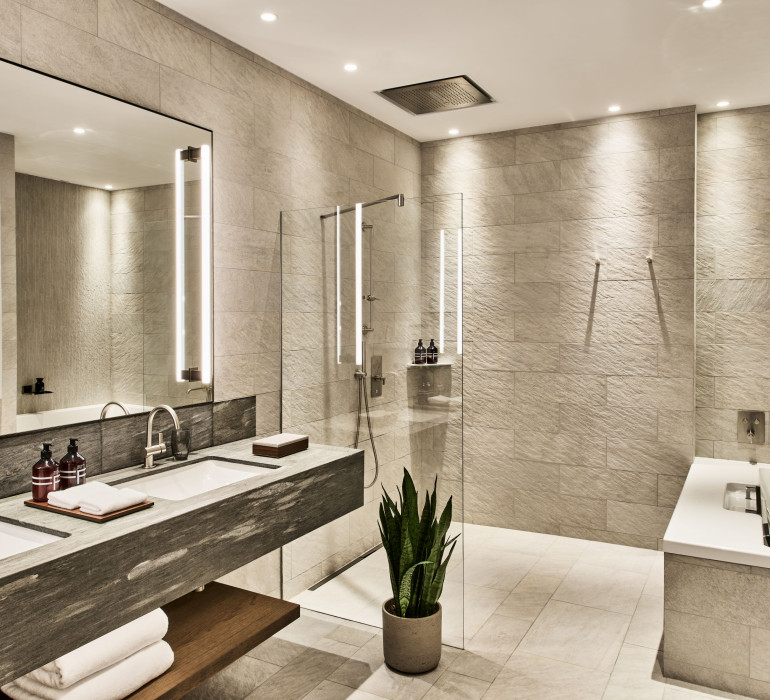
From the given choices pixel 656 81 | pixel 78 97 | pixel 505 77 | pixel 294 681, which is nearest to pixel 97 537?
pixel 294 681

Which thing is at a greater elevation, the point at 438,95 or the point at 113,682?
the point at 438,95

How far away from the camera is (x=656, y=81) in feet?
11.8

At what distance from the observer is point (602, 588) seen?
→ 144 inches

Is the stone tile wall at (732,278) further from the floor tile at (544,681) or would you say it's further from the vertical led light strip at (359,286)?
the vertical led light strip at (359,286)

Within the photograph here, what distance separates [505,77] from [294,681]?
302cm

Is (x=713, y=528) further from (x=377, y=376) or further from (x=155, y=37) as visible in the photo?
(x=155, y=37)

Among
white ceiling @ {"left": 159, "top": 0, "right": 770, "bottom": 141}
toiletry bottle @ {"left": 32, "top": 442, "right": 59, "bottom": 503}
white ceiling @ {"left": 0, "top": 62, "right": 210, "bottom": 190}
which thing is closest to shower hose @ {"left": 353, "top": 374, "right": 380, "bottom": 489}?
white ceiling @ {"left": 0, "top": 62, "right": 210, "bottom": 190}

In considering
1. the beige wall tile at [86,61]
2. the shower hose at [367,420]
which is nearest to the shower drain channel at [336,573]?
the shower hose at [367,420]

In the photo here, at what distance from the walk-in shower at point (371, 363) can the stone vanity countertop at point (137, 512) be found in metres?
0.32

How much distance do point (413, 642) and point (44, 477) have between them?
1546 mm

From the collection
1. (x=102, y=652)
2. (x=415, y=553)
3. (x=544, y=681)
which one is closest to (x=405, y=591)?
(x=415, y=553)

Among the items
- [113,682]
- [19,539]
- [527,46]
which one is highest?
[527,46]

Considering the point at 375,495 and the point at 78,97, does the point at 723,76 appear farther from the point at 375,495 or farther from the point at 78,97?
the point at 78,97

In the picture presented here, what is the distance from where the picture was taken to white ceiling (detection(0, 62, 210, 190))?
220 centimetres
